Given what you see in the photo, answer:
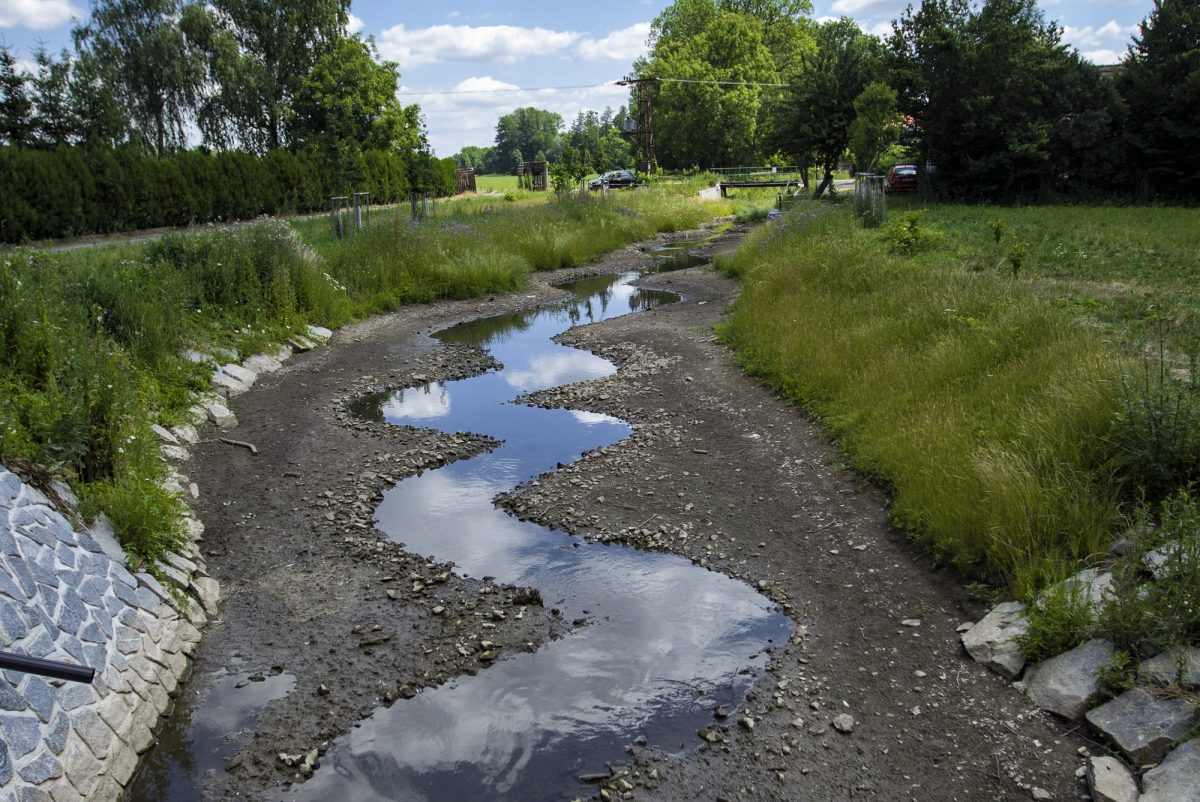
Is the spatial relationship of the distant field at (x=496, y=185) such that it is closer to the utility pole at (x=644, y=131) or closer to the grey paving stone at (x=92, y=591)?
the utility pole at (x=644, y=131)

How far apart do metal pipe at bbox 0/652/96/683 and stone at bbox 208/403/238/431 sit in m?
7.70

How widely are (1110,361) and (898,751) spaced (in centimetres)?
424

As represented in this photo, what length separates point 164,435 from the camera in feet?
30.2

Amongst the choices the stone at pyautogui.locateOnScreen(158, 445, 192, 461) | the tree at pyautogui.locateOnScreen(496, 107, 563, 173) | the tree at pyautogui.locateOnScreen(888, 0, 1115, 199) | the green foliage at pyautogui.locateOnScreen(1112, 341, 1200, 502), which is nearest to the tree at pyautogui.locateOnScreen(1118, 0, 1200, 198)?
the tree at pyautogui.locateOnScreen(888, 0, 1115, 199)

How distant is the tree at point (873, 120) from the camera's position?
26.1m

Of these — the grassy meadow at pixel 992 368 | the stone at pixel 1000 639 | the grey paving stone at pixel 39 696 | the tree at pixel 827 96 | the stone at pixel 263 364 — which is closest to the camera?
the grey paving stone at pixel 39 696

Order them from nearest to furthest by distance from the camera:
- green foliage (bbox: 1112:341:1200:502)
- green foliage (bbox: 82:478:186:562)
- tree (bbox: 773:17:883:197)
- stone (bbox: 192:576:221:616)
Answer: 1. green foliage (bbox: 1112:341:1200:502)
2. green foliage (bbox: 82:478:186:562)
3. stone (bbox: 192:576:221:616)
4. tree (bbox: 773:17:883:197)

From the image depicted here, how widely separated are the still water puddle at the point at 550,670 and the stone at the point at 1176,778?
217 centimetres

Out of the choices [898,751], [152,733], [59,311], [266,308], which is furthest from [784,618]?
[266,308]

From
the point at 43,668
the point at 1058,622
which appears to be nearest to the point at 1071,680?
the point at 1058,622

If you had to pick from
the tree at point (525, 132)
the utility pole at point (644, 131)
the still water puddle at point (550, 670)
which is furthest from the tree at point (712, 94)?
the tree at point (525, 132)

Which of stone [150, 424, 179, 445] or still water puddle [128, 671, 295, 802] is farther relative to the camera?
stone [150, 424, 179, 445]

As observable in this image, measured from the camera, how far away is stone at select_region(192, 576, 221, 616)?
6.52 metres

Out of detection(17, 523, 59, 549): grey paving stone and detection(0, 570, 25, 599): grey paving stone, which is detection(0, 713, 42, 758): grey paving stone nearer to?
detection(0, 570, 25, 599): grey paving stone
